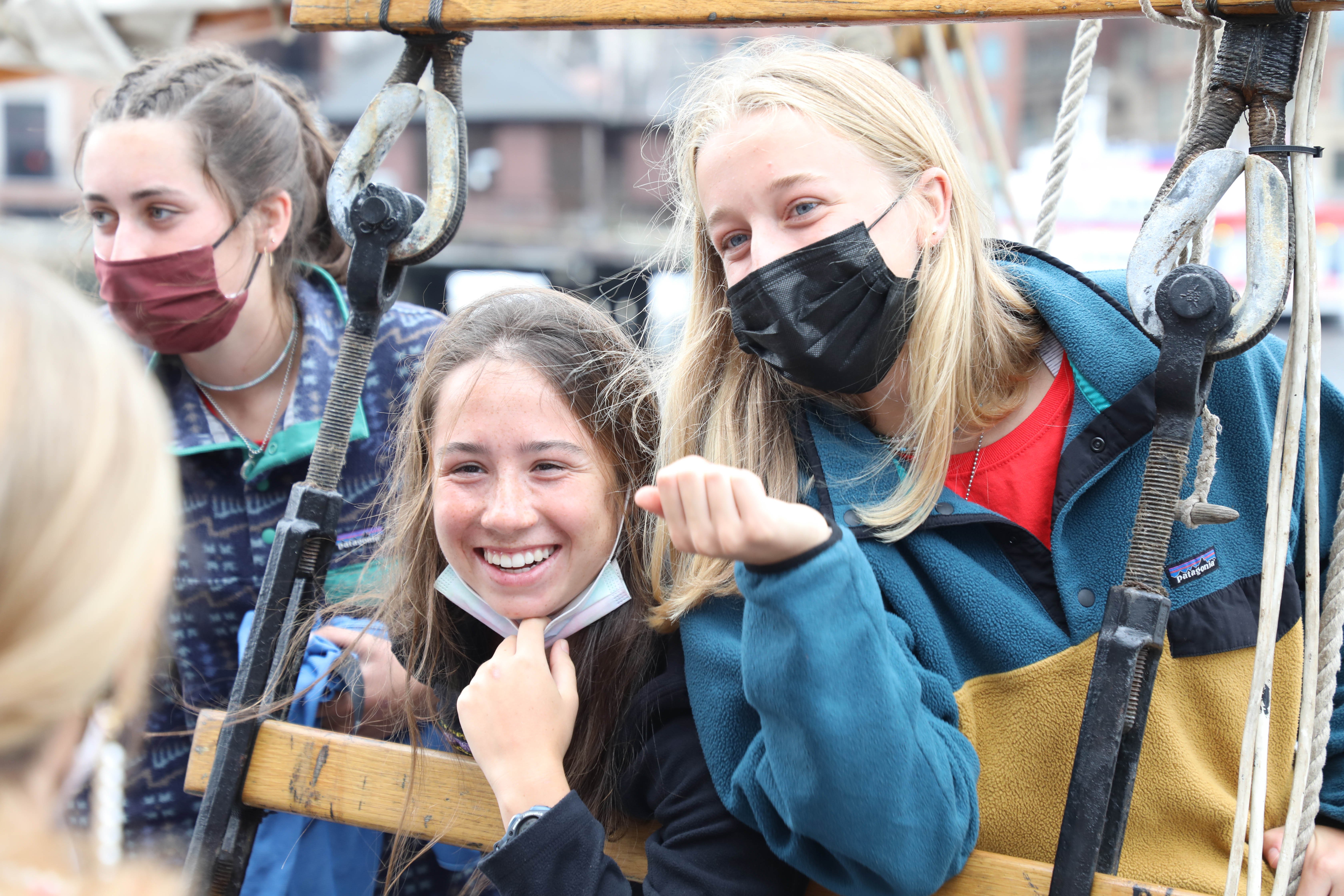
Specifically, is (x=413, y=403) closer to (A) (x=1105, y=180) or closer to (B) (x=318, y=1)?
(B) (x=318, y=1)

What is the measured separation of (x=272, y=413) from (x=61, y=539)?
1.67 m

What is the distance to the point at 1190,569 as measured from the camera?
1.42 m

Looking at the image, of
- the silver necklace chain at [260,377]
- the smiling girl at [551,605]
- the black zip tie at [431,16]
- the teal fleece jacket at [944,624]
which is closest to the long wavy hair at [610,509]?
the smiling girl at [551,605]

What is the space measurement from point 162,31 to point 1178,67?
1436 inches

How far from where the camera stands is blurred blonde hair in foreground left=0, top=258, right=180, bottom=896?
0.70 metres

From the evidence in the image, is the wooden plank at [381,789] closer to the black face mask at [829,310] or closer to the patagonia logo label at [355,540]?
the patagonia logo label at [355,540]

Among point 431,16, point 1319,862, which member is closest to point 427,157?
point 431,16

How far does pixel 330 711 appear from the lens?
75.7 inches

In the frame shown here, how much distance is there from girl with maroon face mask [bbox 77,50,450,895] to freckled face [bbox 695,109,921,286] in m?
0.88

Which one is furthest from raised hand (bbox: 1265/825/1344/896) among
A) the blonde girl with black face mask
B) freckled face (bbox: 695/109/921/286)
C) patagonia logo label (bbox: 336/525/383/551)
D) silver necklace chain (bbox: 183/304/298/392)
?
silver necklace chain (bbox: 183/304/298/392)

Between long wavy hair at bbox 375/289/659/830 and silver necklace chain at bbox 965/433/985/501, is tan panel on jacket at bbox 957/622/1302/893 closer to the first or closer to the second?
silver necklace chain at bbox 965/433/985/501

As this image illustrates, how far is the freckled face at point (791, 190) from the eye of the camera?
1.48 meters

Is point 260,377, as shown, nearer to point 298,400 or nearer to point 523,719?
point 298,400

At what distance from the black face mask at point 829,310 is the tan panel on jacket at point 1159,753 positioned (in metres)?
0.46
